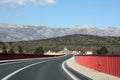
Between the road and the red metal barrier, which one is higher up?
the red metal barrier

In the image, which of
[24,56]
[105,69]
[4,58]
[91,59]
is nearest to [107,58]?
[105,69]

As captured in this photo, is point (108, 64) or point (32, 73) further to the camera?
point (32, 73)

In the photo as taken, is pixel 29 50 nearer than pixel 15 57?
No

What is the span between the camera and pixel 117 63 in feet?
70.3

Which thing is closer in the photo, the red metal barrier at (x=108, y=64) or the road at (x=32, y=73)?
the red metal barrier at (x=108, y=64)

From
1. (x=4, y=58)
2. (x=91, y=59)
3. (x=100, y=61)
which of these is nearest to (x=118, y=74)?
(x=100, y=61)

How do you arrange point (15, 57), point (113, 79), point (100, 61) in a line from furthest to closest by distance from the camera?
1. point (15, 57)
2. point (100, 61)
3. point (113, 79)

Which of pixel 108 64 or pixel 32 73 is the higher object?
pixel 108 64

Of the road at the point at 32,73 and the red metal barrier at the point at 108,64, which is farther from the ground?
the red metal barrier at the point at 108,64

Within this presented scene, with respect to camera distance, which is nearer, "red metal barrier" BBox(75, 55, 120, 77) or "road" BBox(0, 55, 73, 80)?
"red metal barrier" BBox(75, 55, 120, 77)

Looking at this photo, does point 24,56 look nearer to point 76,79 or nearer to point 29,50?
point 76,79

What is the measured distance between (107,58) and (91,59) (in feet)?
27.5

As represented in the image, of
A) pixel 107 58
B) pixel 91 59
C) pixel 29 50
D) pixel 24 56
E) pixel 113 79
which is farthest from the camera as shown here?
pixel 29 50

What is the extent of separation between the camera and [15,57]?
6562 centimetres
